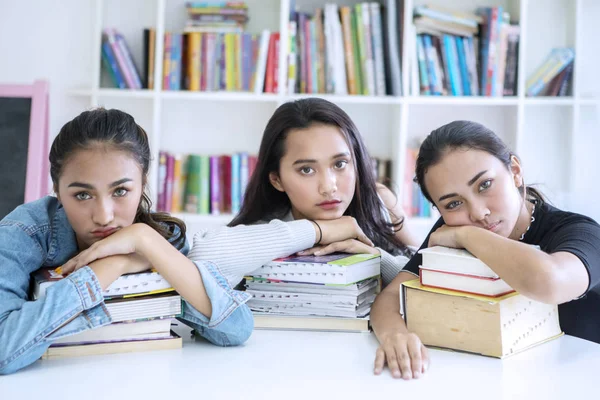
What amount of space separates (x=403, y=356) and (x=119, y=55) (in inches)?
101

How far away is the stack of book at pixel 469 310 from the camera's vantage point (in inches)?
43.8

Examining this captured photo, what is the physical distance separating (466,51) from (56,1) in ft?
6.68

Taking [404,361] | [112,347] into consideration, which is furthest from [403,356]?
[112,347]

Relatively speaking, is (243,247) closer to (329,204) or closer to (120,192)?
(120,192)

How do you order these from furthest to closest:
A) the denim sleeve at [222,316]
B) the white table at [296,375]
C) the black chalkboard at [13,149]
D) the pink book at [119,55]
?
the pink book at [119,55]
the black chalkboard at [13,149]
the denim sleeve at [222,316]
the white table at [296,375]

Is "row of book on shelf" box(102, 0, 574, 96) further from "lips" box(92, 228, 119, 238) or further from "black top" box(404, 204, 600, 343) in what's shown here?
"lips" box(92, 228, 119, 238)

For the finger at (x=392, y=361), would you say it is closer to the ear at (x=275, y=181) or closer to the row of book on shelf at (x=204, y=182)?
the ear at (x=275, y=181)

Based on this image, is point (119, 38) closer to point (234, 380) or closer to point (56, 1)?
point (56, 1)

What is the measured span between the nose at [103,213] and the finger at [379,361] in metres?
0.53

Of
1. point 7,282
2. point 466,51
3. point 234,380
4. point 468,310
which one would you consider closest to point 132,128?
point 7,282

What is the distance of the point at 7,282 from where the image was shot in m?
1.09

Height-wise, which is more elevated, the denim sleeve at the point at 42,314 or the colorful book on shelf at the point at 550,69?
the colorful book on shelf at the point at 550,69

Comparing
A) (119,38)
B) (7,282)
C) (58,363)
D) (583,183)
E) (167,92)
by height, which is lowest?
(58,363)

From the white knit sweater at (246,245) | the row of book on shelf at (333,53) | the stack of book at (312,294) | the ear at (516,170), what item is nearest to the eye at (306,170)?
the white knit sweater at (246,245)
